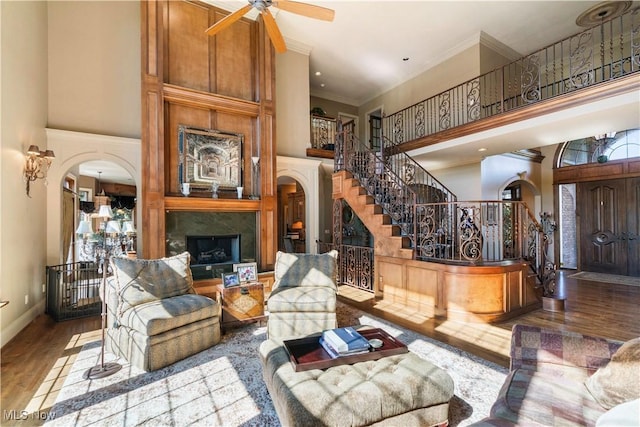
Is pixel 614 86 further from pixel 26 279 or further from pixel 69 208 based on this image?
pixel 69 208

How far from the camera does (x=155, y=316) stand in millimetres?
2828

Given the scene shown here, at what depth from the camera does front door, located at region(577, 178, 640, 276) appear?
290 inches

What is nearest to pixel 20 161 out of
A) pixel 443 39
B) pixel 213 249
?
pixel 213 249

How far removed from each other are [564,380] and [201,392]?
2.59 metres

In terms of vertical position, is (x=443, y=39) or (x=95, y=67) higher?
(x=443, y=39)

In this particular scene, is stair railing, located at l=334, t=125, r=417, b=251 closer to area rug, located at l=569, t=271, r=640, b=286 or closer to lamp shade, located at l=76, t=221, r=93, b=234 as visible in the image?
lamp shade, located at l=76, t=221, r=93, b=234

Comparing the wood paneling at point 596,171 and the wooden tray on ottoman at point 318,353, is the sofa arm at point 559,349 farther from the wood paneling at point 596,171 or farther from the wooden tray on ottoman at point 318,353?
the wood paneling at point 596,171

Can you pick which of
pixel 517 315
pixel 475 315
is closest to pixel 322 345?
pixel 475 315

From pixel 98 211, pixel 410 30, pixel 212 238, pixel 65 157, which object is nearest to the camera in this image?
pixel 65 157

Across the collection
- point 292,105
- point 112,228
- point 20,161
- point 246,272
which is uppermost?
point 292,105

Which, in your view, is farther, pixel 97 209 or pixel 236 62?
pixel 97 209

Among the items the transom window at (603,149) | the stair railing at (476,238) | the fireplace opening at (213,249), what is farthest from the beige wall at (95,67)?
the transom window at (603,149)

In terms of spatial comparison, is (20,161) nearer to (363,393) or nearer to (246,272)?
(246,272)

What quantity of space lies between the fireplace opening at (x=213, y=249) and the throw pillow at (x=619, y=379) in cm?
523
